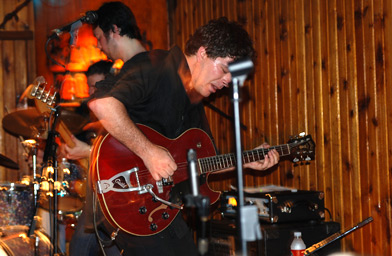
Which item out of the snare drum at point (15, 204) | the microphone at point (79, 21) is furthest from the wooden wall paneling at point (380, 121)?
the snare drum at point (15, 204)

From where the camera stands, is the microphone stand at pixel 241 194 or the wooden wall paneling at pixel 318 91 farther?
the wooden wall paneling at pixel 318 91

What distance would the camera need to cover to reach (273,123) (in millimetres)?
4309

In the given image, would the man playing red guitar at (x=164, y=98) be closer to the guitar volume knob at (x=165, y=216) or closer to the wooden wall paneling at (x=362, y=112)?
the guitar volume knob at (x=165, y=216)

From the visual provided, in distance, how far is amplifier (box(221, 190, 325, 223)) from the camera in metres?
3.54

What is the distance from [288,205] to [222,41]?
1237 millimetres

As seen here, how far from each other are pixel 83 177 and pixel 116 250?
0.86m

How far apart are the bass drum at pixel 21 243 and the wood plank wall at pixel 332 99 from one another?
1864mm

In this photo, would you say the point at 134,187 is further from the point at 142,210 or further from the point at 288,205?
the point at 288,205

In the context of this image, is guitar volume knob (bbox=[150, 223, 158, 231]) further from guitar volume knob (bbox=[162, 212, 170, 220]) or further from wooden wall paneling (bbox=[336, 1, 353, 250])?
wooden wall paneling (bbox=[336, 1, 353, 250])

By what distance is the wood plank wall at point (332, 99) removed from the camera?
3410 mm

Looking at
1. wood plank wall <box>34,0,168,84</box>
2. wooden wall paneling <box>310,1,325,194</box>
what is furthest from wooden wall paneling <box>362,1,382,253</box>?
wood plank wall <box>34,0,168,84</box>

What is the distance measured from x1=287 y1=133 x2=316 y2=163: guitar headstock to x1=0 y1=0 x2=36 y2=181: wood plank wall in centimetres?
344

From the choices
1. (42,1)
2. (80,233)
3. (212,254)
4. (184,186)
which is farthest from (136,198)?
(42,1)

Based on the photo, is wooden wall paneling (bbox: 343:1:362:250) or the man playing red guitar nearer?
the man playing red guitar
